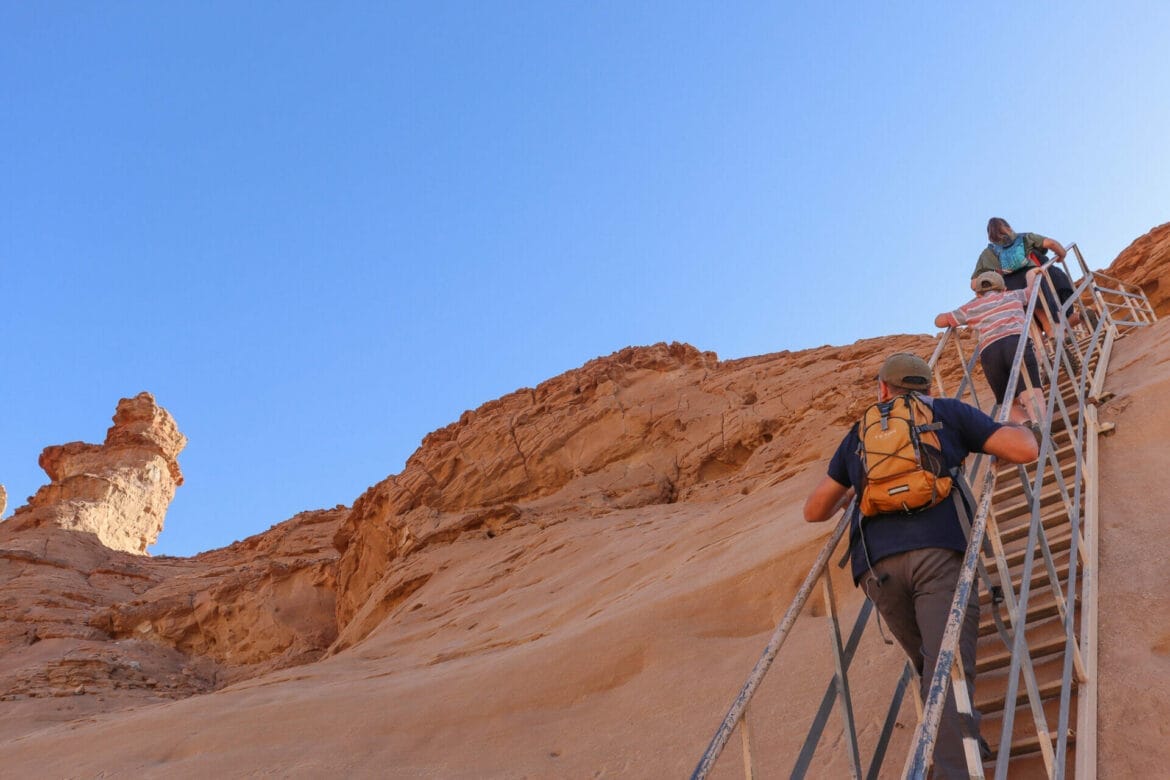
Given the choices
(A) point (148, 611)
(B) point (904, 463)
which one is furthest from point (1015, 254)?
(A) point (148, 611)

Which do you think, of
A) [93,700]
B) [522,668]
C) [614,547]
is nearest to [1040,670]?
[522,668]

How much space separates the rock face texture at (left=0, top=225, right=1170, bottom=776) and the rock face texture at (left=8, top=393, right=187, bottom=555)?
3.80 metres

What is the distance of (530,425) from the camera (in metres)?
21.3

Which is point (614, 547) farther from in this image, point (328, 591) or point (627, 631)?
point (328, 591)

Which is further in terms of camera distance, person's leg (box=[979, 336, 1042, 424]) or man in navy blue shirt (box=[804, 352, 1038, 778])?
person's leg (box=[979, 336, 1042, 424])

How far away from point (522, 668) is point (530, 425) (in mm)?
13740

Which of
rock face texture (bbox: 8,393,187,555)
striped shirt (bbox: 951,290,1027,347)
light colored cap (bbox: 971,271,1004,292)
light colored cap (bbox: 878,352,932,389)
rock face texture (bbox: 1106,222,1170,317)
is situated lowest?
light colored cap (bbox: 878,352,932,389)

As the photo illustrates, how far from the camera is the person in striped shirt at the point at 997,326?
7.07 m

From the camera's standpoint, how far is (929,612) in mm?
3523

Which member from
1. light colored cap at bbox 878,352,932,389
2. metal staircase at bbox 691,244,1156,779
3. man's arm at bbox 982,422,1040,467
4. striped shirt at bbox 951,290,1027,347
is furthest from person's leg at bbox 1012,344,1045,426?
man's arm at bbox 982,422,1040,467

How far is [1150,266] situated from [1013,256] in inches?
633

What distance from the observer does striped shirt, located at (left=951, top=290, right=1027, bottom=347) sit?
23.4 feet

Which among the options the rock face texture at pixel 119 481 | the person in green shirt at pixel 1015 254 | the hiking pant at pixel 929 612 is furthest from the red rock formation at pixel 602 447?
the rock face texture at pixel 119 481

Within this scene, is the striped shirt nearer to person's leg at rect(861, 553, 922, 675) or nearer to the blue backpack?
the blue backpack
